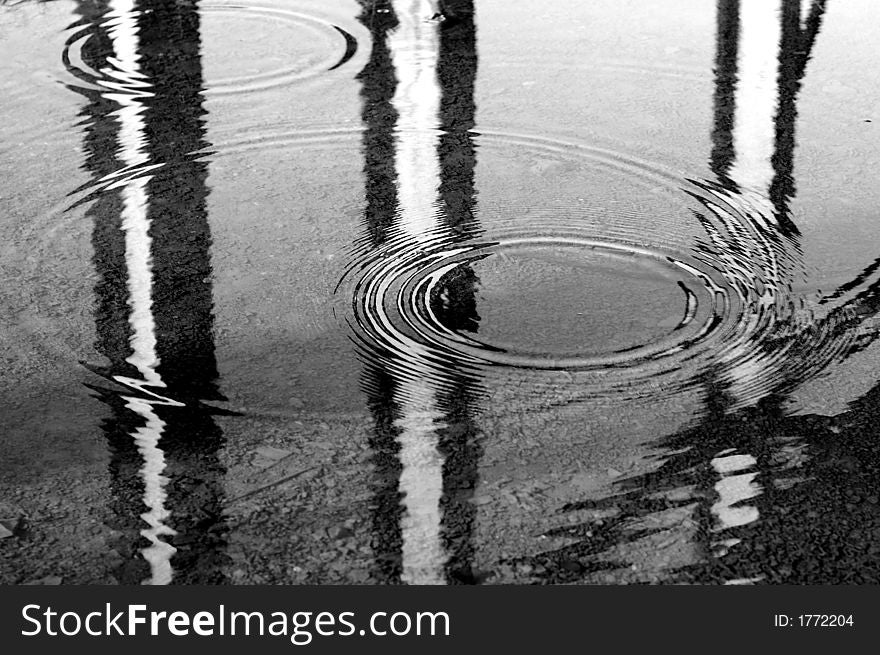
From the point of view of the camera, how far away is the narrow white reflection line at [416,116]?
10.5 feet

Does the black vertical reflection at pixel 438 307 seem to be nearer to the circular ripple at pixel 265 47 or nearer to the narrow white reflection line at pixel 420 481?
the narrow white reflection line at pixel 420 481

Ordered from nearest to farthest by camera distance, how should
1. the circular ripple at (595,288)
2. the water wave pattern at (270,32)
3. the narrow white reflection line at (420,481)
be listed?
the narrow white reflection line at (420,481) → the circular ripple at (595,288) → the water wave pattern at (270,32)

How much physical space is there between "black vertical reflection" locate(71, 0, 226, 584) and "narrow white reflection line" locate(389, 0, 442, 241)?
57 cm

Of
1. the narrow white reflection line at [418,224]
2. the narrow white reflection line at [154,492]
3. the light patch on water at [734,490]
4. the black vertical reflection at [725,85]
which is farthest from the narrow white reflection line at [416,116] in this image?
the light patch on water at [734,490]

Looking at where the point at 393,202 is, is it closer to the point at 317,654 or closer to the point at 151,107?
the point at 151,107

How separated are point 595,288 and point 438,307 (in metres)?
0.39

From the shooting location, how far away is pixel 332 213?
3.20m

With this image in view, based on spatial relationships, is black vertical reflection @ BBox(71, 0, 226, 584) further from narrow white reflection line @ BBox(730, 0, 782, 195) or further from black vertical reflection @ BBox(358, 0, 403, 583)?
narrow white reflection line @ BBox(730, 0, 782, 195)

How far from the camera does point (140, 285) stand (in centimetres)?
284

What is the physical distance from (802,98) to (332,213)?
1.71 meters

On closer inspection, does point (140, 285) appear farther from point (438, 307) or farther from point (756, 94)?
point (756, 94)

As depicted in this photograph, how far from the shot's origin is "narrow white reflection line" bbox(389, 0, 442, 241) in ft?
10.5

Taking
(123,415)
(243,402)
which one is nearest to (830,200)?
(243,402)

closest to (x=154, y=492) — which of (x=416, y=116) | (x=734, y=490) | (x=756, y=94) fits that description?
(x=734, y=490)
